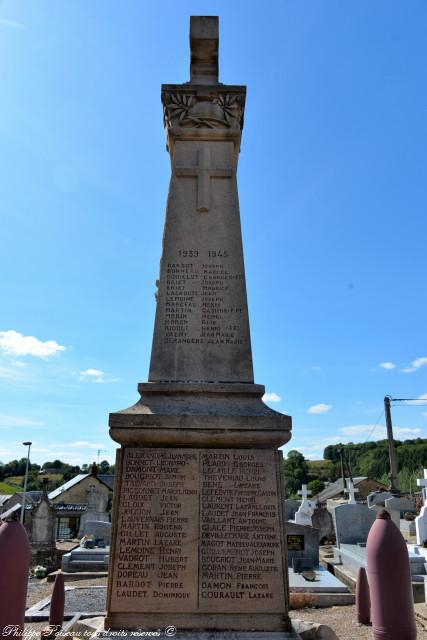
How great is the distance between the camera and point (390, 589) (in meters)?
3.57

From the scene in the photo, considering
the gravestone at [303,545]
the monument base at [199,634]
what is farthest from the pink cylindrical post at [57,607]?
the gravestone at [303,545]

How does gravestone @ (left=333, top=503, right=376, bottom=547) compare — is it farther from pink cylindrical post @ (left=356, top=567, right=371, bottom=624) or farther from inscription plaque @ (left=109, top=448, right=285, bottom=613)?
inscription plaque @ (left=109, top=448, right=285, bottom=613)

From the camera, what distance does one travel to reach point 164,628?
3.60 m

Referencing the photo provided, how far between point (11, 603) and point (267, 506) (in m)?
2.10

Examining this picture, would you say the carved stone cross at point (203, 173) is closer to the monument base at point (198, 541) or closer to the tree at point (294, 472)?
the monument base at point (198, 541)

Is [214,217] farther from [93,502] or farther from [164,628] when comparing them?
[93,502]

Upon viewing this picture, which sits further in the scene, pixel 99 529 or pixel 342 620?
pixel 99 529

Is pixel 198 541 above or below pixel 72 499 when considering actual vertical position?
above

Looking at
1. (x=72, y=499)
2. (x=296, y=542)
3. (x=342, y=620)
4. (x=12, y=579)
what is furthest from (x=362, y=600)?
(x=72, y=499)

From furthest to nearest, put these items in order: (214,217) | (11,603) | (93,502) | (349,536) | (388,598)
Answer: (93,502)
(349,536)
(214,217)
(388,598)
(11,603)

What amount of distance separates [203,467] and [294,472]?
82.4 m

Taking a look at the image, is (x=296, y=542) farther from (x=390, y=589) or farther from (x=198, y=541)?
(x=198, y=541)

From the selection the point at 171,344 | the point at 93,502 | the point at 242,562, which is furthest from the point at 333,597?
the point at 93,502

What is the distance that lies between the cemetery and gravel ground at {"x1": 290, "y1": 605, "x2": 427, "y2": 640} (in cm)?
392
